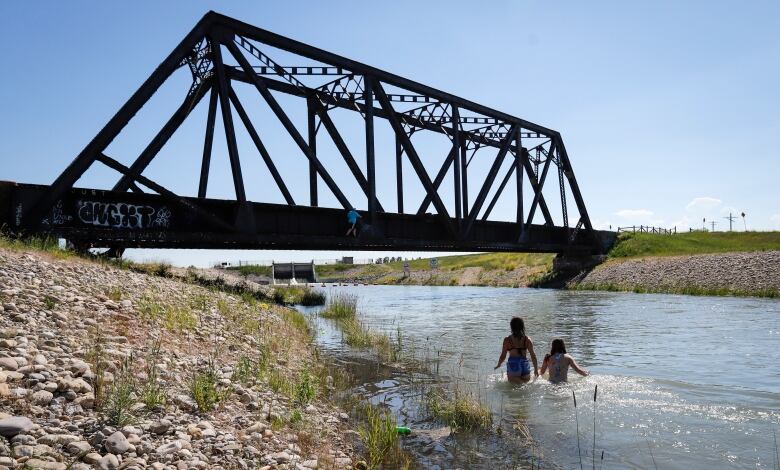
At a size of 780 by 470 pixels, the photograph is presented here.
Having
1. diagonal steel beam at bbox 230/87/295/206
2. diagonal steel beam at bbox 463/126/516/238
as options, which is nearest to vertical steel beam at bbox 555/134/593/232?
diagonal steel beam at bbox 463/126/516/238

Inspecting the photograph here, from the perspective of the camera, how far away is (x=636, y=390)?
10750 mm

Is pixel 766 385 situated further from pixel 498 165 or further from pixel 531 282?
pixel 531 282

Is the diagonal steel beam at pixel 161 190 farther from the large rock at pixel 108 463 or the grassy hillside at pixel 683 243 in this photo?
the grassy hillside at pixel 683 243

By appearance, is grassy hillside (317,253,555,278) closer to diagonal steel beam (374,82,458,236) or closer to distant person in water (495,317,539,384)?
diagonal steel beam (374,82,458,236)

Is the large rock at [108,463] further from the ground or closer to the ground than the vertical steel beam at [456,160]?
closer to the ground

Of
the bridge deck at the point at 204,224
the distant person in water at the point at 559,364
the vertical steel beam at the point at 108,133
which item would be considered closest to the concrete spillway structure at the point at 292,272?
the bridge deck at the point at 204,224

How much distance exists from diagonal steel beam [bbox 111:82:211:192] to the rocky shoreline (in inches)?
321

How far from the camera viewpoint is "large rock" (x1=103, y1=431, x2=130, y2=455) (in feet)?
16.4

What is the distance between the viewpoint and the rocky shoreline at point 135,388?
5.10 metres

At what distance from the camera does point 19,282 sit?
32.4 feet

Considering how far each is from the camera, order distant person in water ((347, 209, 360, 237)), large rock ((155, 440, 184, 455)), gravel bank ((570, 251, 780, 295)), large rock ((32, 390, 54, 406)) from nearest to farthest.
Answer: large rock ((155, 440, 184, 455)), large rock ((32, 390, 54, 406)), distant person in water ((347, 209, 360, 237)), gravel bank ((570, 251, 780, 295))

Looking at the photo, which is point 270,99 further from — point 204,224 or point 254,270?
point 254,270

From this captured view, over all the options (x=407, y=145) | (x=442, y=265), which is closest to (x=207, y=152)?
(x=407, y=145)

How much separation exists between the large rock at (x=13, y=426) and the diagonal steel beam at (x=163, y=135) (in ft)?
54.0
